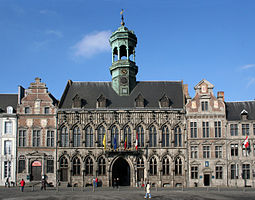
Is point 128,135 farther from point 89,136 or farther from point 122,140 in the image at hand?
point 89,136

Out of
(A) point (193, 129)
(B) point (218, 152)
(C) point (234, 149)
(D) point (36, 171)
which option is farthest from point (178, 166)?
(D) point (36, 171)

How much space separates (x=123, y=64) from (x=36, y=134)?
59.4 feet

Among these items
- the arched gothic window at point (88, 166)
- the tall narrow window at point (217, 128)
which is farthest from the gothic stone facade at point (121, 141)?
the tall narrow window at point (217, 128)

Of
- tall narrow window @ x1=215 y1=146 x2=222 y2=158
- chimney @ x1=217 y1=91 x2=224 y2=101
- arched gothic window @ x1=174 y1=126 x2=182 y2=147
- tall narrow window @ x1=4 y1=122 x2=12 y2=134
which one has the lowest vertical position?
tall narrow window @ x1=215 y1=146 x2=222 y2=158

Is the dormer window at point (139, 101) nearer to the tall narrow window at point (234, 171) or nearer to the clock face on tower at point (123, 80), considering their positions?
the clock face on tower at point (123, 80)

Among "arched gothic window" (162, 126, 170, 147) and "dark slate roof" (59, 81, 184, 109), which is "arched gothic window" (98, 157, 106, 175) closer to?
"dark slate roof" (59, 81, 184, 109)

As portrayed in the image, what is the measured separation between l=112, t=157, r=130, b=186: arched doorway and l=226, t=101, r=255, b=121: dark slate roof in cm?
1793

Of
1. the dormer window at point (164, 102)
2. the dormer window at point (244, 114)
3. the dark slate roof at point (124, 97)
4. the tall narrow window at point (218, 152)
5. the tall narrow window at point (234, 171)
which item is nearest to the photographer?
the tall narrow window at point (234, 171)

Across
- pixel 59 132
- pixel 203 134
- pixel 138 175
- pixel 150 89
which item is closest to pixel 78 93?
pixel 59 132

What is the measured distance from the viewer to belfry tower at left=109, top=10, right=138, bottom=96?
195ft

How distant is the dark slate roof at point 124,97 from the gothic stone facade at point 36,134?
2.93m

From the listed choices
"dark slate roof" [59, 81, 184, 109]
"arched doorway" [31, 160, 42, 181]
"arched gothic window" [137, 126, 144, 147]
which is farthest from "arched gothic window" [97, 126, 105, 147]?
"arched doorway" [31, 160, 42, 181]

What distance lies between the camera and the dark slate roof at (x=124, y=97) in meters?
57.0

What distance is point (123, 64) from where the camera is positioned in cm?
5941
